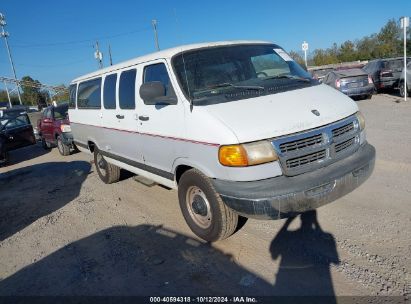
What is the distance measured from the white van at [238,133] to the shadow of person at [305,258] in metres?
0.52

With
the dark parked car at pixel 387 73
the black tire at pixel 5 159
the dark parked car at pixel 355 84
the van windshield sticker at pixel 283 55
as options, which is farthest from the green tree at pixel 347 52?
the van windshield sticker at pixel 283 55

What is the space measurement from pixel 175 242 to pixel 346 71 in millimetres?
13063

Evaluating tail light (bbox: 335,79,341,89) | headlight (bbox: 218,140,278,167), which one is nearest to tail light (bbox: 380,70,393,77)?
tail light (bbox: 335,79,341,89)

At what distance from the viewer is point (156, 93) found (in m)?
4.19

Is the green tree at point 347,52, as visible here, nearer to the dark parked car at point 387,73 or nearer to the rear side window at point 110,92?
the dark parked car at point 387,73

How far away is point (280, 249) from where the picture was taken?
153 inches

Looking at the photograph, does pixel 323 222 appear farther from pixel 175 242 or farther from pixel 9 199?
pixel 9 199

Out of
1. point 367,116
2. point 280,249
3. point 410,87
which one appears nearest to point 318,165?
point 280,249

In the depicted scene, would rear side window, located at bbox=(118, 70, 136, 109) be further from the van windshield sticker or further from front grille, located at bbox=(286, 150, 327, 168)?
front grille, located at bbox=(286, 150, 327, 168)

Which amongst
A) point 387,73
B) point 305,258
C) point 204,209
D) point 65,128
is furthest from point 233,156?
point 387,73

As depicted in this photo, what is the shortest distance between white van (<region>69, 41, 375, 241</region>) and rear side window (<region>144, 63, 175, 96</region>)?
1 cm

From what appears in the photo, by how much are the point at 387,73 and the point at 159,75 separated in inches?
577

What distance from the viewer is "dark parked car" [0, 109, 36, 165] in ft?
41.8

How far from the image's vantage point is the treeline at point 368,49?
160ft
